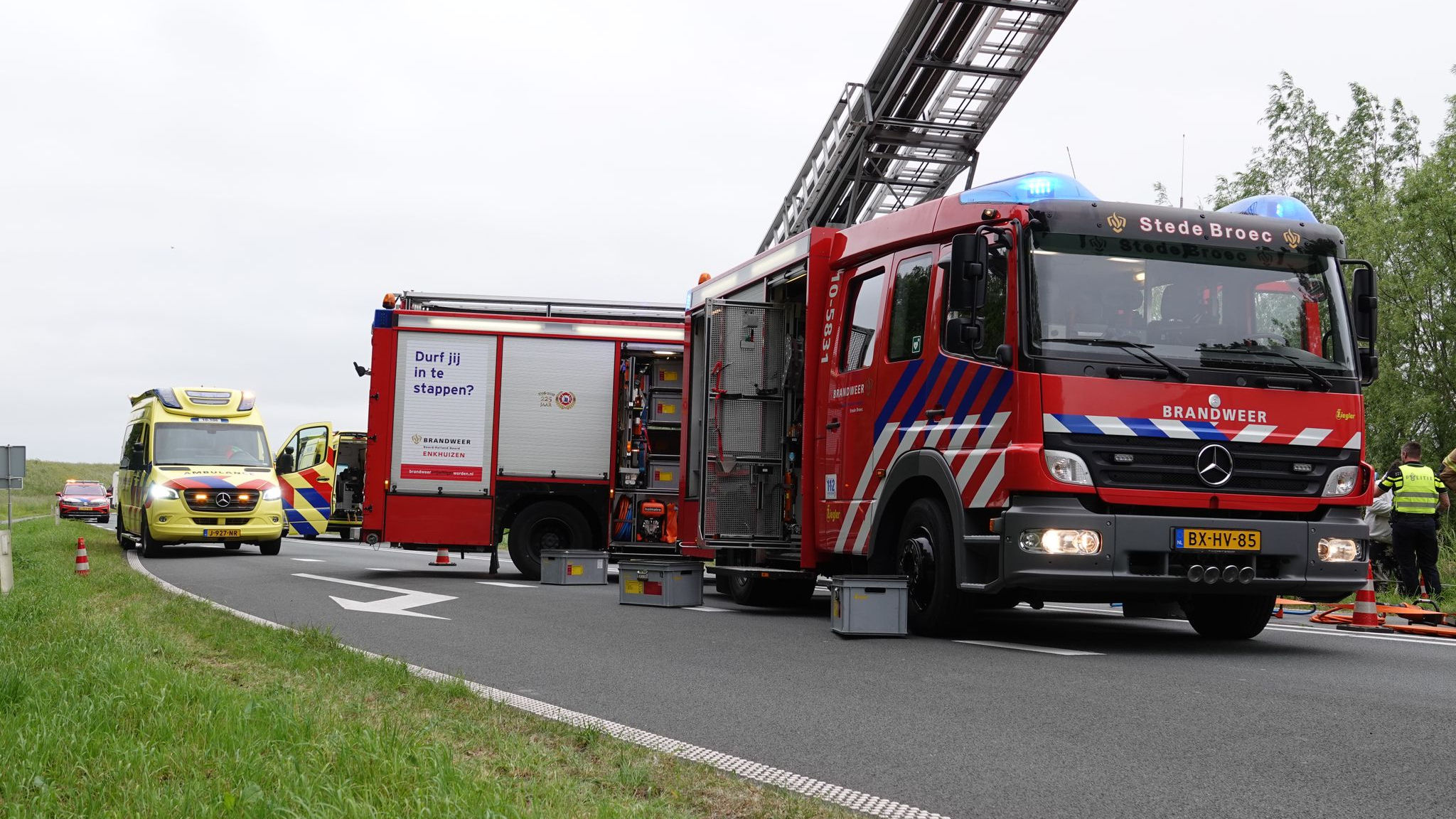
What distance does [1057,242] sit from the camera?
352 inches

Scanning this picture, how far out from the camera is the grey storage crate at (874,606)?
9.56m

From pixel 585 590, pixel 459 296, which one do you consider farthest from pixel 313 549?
pixel 585 590

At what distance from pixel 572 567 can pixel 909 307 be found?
23.9 feet

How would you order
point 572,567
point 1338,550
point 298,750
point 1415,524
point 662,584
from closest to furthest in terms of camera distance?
point 298,750
point 1338,550
point 662,584
point 1415,524
point 572,567

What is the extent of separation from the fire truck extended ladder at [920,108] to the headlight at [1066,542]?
7381mm

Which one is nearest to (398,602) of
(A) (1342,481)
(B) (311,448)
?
(A) (1342,481)

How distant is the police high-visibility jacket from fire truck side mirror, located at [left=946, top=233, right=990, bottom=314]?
7.60m

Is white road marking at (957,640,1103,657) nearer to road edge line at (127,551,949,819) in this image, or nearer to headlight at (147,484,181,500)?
road edge line at (127,551,949,819)

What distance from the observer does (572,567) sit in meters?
16.2

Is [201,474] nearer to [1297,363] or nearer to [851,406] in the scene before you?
[851,406]

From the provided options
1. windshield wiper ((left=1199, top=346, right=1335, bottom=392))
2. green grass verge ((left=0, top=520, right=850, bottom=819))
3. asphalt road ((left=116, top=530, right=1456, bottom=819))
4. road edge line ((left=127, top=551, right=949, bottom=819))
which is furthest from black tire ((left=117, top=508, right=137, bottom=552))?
windshield wiper ((left=1199, top=346, right=1335, bottom=392))

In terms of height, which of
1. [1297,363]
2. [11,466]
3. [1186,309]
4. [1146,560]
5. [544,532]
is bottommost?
[544,532]

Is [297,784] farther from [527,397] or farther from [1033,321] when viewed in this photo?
[527,397]

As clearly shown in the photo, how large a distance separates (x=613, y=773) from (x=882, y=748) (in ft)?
3.94
